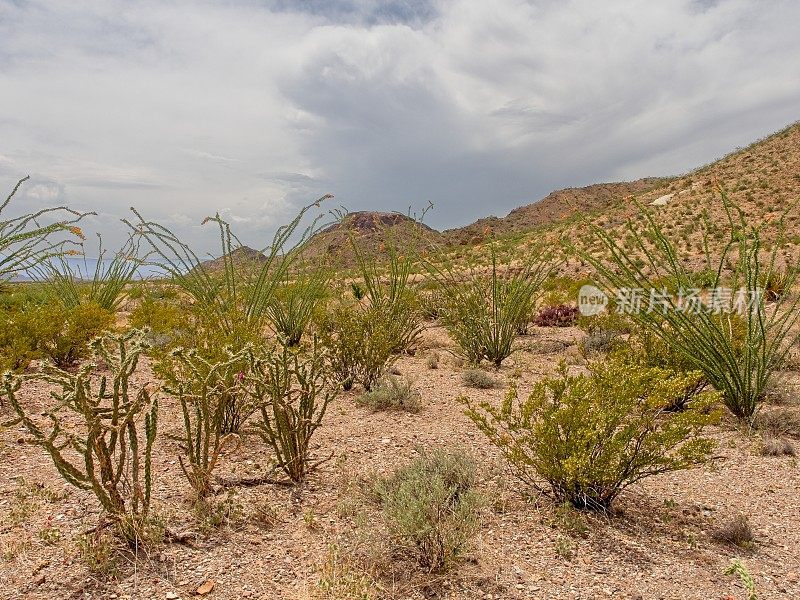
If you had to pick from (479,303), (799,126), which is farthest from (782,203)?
(479,303)

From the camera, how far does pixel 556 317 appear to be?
44.9ft

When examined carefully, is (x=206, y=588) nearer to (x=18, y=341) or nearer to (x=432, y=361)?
(x=18, y=341)

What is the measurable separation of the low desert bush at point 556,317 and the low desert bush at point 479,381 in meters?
6.26

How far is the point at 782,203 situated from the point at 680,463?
27363 millimetres

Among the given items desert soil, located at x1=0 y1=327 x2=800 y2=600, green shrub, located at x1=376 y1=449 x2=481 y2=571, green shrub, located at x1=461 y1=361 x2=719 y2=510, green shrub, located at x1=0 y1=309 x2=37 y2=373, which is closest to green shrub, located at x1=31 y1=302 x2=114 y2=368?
green shrub, located at x1=0 y1=309 x2=37 y2=373

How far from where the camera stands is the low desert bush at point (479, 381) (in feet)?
25.0

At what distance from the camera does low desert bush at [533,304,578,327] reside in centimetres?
1362

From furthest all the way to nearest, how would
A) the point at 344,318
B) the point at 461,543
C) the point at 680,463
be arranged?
1. the point at 344,318
2. the point at 680,463
3. the point at 461,543

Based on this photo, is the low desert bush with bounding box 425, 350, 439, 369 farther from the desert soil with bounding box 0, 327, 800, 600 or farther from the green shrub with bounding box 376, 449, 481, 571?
the green shrub with bounding box 376, 449, 481, 571

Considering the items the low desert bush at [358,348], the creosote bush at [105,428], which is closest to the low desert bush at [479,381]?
the low desert bush at [358,348]

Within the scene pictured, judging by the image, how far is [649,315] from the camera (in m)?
6.36

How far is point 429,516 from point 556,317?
11.0m

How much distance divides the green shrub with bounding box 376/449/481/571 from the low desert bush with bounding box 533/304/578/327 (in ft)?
33.5

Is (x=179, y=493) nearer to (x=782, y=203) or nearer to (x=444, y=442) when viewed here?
(x=444, y=442)
